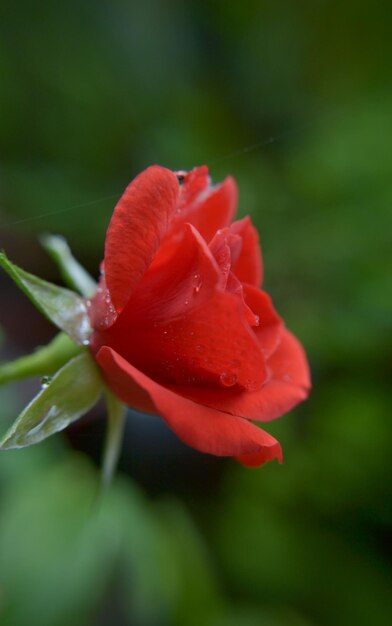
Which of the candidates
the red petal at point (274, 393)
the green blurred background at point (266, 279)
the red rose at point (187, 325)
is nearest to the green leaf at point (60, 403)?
the red rose at point (187, 325)

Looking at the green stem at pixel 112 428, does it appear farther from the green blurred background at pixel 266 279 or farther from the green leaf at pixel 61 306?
the green blurred background at pixel 266 279

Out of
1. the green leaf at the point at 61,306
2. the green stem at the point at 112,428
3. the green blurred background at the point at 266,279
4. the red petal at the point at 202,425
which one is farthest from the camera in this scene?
the green blurred background at the point at 266,279

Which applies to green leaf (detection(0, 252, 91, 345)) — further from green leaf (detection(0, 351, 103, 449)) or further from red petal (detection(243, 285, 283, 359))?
red petal (detection(243, 285, 283, 359))

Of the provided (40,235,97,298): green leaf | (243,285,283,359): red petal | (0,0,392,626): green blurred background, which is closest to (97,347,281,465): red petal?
(243,285,283,359): red petal

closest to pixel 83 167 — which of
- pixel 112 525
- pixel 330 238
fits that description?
pixel 330 238

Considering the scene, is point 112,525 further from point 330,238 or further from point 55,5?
point 55,5

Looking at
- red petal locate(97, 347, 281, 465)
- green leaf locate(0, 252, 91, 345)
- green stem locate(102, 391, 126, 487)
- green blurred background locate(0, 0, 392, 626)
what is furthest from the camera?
green blurred background locate(0, 0, 392, 626)
